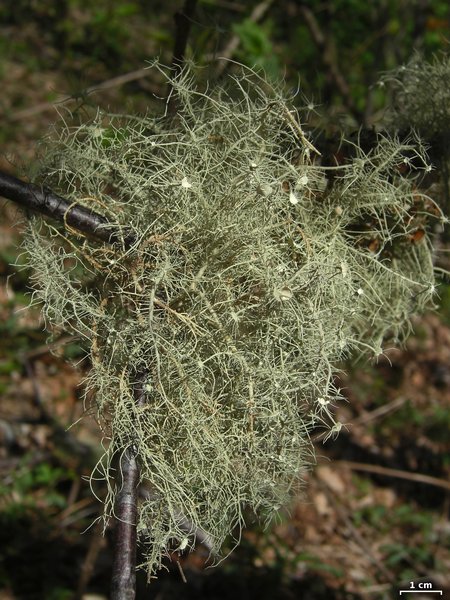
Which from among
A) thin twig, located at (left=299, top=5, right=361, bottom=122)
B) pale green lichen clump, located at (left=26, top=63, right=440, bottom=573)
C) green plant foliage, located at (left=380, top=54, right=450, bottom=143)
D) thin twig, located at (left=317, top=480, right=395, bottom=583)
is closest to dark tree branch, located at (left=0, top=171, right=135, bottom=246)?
pale green lichen clump, located at (left=26, top=63, right=440, bottom=573)

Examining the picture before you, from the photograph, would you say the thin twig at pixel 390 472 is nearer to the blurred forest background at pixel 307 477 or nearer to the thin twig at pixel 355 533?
→ the blurred forest background at pixel 307 477

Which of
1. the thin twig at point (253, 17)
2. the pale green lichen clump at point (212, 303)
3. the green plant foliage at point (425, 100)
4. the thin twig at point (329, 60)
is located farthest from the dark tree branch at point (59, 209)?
the thin twig at point (329, 60)

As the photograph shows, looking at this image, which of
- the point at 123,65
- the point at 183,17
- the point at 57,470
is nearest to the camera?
the point at 183,17

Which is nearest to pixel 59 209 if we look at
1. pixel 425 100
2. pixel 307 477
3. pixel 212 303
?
pixel 212 303

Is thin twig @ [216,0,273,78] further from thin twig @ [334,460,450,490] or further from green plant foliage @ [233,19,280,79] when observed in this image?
thin twig @ [334,460,450,490]

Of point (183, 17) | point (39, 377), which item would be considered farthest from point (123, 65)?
point (183, 17)

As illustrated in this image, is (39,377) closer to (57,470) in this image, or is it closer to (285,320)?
(57,470)

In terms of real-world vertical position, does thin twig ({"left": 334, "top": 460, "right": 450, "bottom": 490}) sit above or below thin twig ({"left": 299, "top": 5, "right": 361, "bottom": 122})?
below
